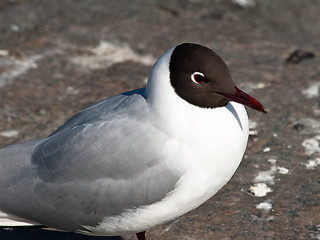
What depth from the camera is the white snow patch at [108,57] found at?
18.5 feet

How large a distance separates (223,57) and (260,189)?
6.92ft

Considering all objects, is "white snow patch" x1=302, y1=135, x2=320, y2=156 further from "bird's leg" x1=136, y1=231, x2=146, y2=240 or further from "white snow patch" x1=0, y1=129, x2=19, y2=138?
"white snow patch" x1=0, y1=129, x2=19, y2=138

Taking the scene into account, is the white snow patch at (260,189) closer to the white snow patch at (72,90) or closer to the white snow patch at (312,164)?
the white snow patch at (312,164)

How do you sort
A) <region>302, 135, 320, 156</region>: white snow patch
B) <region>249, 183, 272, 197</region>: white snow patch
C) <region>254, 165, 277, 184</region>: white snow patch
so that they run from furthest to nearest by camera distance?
<region>302, 135, 320, 156</region>: white snow patch < <region>254, 165, 277, 184</region>: white snow patch < <region>249, 183, 272, 197</region>: white snow patch

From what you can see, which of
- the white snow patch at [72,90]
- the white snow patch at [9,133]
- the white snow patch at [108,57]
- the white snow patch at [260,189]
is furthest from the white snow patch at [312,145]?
the white snow patch at [9,133]

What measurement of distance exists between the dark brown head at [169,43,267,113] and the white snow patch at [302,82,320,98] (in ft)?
7.01

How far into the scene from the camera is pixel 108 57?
226 inches

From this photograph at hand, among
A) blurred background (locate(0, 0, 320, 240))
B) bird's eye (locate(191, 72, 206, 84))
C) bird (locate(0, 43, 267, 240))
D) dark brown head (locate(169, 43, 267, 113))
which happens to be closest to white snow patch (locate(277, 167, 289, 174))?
blurred background (locate(0, 0, 320, 240))

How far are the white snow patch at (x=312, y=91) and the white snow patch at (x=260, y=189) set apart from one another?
140 centimetres

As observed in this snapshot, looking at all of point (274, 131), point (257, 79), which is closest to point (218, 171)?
point (274, 131)

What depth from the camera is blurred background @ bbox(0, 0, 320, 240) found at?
375 centimetres

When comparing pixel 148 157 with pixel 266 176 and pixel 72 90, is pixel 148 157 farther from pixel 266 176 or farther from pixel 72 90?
pixel 72 90

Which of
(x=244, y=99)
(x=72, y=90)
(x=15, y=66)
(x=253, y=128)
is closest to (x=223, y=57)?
(x=253, y=128)

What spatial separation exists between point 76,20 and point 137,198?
148 inches
